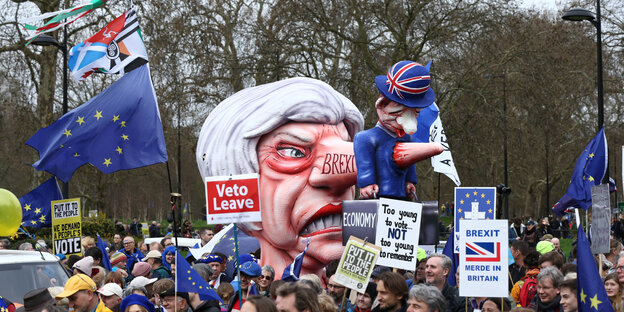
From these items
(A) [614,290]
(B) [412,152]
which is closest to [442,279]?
(A) [614,290]

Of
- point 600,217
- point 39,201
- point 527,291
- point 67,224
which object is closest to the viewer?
point 600,217

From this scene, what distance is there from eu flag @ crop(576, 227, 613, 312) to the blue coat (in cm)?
434

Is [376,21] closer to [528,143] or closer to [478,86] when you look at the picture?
[478,86]

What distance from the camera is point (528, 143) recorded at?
1258 inches

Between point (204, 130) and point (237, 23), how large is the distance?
13.8 meters

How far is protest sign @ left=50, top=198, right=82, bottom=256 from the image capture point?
13.5m

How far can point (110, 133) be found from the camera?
1208cm

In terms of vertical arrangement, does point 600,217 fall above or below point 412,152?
below

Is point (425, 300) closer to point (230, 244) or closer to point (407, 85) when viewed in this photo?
point (407, 85)

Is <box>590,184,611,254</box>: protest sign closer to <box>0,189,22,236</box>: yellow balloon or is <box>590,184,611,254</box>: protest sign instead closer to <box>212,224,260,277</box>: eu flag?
<box>212,224,260,277</box>: eu flag

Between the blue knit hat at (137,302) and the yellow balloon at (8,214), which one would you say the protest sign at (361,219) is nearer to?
the blue knit hat at (137,302)

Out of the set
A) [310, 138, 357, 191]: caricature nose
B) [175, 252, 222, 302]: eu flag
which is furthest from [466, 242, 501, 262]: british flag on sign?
[310, 138, 357, 191]: caricature nose

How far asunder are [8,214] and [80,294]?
332 centimetres

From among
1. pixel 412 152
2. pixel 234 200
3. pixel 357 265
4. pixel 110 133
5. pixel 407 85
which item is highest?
pixel 407 85
